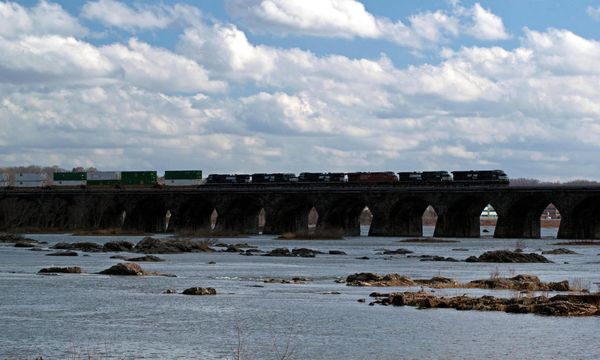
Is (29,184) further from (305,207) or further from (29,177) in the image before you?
(305,207)

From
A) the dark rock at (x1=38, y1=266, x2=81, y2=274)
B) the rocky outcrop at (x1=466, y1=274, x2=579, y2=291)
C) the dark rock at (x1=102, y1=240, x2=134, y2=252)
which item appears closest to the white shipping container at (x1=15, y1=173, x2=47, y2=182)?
the dark rock at (x1=102, y1=240, x2=134, y2=252)

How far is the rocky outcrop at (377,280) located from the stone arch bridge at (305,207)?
7683 centimetres

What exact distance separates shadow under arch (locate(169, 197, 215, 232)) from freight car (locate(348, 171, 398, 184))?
23293 mm

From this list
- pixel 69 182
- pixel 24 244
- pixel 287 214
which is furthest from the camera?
pixel 69 182

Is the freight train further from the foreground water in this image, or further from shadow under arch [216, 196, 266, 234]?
the foreground water

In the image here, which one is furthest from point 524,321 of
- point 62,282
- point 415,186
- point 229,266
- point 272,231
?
point 272,231

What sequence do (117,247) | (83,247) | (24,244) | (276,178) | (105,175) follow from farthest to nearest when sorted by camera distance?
1. (105,175)
2. (276,178)
3. (24,244)
4. (83,247)
5. (117,247)

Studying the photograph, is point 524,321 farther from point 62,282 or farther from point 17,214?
point 17,214

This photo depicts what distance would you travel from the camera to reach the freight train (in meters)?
147

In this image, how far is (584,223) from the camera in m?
132

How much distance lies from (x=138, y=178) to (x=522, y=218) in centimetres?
7451

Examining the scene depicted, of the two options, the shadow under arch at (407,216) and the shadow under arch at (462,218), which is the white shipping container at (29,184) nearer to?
the shadow under arch at (407,216)

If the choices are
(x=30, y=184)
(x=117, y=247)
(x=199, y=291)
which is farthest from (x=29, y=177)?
(x=199, y=291)

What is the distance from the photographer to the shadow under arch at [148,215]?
168 metres
